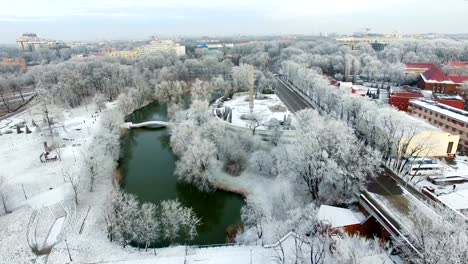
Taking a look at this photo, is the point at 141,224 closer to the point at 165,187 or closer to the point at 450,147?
the point at 165,187

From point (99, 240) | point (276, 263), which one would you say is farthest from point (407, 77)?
point (99, 240)

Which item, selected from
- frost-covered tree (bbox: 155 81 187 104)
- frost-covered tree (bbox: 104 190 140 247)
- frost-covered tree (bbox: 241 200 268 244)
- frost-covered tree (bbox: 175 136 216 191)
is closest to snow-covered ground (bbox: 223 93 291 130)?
frost-covered tree (bbox: 155 81 187 104)

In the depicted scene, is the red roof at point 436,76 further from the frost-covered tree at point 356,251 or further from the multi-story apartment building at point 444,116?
the frost-covered tree at point 356,251

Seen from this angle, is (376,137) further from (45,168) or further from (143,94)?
(143,94)

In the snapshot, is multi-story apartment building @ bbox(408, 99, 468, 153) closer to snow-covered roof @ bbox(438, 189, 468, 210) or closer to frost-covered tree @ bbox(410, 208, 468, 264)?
snow-covered roof @ bbox(438, 189, 468, 210)

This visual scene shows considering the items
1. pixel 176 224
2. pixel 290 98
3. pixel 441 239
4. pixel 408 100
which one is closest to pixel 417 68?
pixel 408 100
